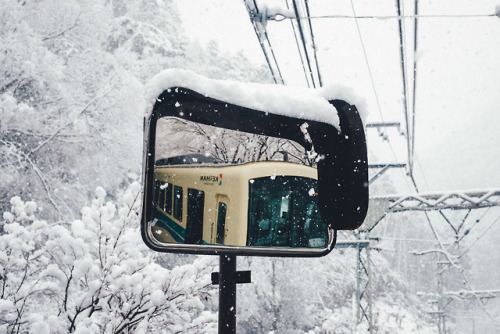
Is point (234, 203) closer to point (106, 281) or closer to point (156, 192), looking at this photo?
point (156, 192)

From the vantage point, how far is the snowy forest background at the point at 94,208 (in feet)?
13.7

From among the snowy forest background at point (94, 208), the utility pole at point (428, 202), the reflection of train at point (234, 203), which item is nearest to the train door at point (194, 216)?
the reflection of train at point (234, 203)

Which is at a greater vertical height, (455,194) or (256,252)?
(455,194)

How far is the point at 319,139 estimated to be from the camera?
1126 millimetres

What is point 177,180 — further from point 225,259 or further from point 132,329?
point 132,329

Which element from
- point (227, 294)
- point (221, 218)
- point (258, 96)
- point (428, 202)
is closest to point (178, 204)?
point (221, 218)

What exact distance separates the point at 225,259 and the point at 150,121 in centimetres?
63

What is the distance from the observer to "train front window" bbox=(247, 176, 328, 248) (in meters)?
1.42

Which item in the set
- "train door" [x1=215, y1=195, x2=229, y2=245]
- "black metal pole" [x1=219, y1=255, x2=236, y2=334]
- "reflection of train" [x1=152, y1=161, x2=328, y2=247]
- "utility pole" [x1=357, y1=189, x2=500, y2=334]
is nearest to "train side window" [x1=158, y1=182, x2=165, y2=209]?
"reflection of train" [x1=152, y1=161, x2=328, y2=247]

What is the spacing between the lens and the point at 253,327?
18281 millimetres

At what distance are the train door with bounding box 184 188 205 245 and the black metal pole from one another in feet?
0.43

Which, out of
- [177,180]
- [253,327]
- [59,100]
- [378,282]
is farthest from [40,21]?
[378,282]

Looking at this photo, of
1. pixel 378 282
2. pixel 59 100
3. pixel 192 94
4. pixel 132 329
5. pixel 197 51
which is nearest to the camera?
pixel 192 94

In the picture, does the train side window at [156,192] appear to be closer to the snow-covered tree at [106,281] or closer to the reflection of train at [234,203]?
the reflection of train at [234,203]
